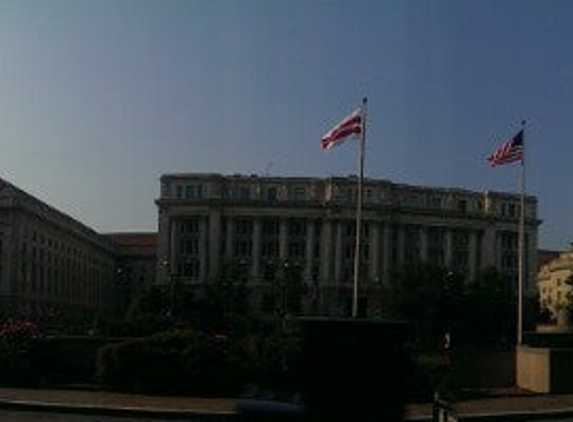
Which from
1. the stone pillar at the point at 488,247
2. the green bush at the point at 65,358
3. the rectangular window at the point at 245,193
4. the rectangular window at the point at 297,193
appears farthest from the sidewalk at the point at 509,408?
the stone pillar at the point at 488,247

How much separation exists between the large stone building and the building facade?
13226 mm

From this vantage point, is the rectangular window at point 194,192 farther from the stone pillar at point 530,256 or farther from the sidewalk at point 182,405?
the sidewalk at point 182,405

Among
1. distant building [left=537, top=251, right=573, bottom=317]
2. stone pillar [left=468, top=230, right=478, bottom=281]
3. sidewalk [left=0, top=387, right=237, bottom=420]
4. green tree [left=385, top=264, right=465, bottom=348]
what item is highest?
stone pillar [left=468, top=230, right=478, bottom=281]

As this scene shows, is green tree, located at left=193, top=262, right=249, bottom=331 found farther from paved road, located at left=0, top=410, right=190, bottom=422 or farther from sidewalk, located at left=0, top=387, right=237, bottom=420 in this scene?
paved road, located at left=0, top=410, right=190, bottom=422

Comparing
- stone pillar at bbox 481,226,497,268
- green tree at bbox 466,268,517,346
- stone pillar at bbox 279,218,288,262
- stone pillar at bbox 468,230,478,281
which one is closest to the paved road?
green tree at bbox 466,268,517,346

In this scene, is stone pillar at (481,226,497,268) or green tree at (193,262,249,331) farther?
stone pillar at (481,226,497,268)

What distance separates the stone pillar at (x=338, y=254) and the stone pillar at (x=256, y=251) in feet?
35.8

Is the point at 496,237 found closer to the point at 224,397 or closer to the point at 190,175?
the point at 190,175

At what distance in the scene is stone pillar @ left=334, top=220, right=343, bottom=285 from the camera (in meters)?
166

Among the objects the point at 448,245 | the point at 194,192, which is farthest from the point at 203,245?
the point at 448,245

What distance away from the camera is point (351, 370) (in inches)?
530

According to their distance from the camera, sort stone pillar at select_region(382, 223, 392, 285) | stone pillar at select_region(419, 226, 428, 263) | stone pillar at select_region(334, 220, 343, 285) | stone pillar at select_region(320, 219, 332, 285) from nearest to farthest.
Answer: stone pillar at select_region(320, 219, 332, 285)
stone pillar at select_region(334, 220, 343, 285)
stone pillar at select_region(382, 223, 392, 285)
stone pillar at select_region(419, 226, 428, 263)

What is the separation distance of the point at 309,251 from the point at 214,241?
13.8m

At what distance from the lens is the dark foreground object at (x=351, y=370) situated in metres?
13.4
